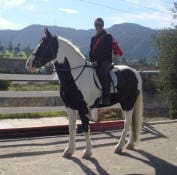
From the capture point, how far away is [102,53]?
8.91 metres

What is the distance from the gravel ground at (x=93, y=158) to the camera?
25.5 ft

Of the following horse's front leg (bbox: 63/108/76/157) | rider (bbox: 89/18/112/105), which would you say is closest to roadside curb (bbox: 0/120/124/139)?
horse's front leg (bbox: 63/108/76/157)

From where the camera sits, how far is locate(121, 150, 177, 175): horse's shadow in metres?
7.89

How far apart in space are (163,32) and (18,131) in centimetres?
1116

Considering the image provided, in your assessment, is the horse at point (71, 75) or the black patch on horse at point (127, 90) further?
the black patch on horse at point (127, 90)

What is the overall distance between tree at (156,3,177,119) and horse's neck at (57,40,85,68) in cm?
1111

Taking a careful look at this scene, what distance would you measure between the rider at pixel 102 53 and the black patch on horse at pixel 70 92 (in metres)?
0.54

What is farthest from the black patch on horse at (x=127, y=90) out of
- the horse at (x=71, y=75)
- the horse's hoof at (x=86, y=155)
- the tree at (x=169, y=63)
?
the tree at (x=169, y=63)

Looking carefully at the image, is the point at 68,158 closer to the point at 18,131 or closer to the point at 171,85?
the point at 18,131

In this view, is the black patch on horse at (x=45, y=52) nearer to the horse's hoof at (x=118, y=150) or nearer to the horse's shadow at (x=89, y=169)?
the horse's shadow at (x=89, y=169)

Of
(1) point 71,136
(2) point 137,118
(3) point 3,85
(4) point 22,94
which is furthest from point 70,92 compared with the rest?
(3) point 3,85

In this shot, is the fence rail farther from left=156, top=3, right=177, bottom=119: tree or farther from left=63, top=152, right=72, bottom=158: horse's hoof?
left=156, top=3, right=177, bottom=119: tree

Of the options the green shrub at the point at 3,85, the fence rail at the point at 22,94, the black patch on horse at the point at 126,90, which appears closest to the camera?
the black patch on horse at the point at 126,90

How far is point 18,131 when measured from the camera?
1074cm
